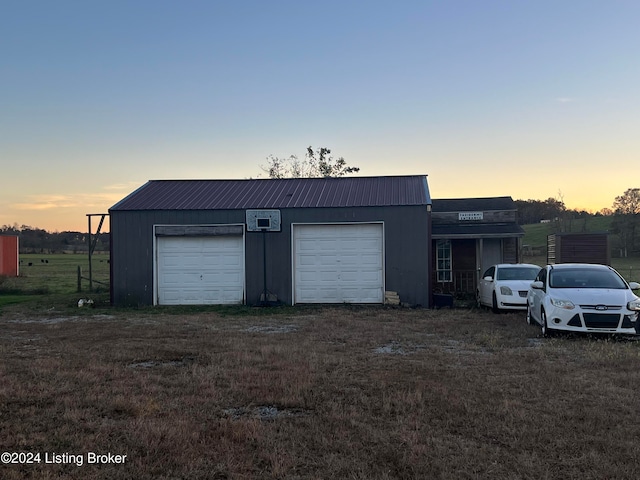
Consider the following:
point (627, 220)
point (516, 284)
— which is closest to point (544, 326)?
point (516, 284)

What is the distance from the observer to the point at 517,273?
14.9 m

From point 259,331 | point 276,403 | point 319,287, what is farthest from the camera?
point 319,287

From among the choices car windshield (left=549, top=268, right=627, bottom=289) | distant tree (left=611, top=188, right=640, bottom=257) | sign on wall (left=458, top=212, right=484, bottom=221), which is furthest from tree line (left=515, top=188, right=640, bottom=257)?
car windshield (left=549, top=268, right=627, bottom=289)

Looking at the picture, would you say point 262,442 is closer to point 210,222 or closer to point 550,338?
point 550,338

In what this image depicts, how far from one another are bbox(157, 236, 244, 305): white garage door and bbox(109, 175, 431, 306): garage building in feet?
0.10

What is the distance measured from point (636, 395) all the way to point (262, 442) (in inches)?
164

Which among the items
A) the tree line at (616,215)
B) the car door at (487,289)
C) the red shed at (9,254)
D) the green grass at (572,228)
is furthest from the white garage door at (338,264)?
the green grass at (572,228)

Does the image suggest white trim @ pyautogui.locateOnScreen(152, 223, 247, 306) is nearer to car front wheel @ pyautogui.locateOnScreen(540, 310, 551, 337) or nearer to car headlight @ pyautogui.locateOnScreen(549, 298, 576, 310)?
car front wheel @ pyautogui.locateOnScreen(540, 310, 551, 337)

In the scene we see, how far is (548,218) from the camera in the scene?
222 ft

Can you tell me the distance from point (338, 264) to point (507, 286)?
5111 mm

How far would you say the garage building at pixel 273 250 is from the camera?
1669cm

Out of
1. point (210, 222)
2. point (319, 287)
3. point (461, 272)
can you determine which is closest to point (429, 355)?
point (319, 287)

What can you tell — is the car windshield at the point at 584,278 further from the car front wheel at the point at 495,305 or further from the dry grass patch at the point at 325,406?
the car front wheel at the point at 495,305

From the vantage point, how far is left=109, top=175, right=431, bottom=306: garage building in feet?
54.7
